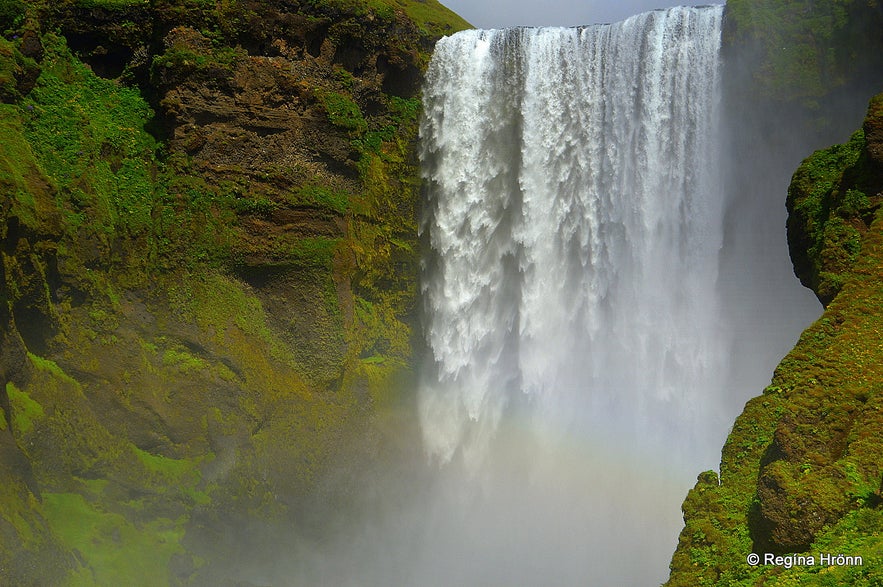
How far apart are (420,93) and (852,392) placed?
15.7m

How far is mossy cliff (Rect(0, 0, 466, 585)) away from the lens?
14484 mm

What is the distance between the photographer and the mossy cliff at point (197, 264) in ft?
47.5

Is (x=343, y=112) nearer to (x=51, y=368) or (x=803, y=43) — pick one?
(x=51, y=368)

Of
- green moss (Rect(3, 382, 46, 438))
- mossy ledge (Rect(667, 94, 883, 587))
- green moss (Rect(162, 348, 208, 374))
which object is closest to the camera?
mossy ledge (Rect(667, 94, 883, 587))

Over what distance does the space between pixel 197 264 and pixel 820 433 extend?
1397 cm

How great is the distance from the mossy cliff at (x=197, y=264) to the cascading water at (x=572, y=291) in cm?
172

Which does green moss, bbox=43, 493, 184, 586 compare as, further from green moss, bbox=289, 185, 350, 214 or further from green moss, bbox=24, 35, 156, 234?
green moss, bbox=289, 185, 350, 214

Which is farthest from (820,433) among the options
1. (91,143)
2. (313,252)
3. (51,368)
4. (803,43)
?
(91,143)

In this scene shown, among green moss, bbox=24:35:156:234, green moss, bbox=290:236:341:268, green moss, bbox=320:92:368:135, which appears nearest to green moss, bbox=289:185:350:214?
green moss, bbox=290:236:341:268

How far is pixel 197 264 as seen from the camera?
57.0 feet

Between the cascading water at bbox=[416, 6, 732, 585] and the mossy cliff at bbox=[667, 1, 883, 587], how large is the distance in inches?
279

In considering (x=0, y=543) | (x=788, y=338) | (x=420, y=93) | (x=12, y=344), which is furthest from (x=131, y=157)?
(x=788, y=338)

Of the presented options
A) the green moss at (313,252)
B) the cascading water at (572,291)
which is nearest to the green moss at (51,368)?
the green moss at (313,252)

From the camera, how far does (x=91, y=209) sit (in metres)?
16.1
